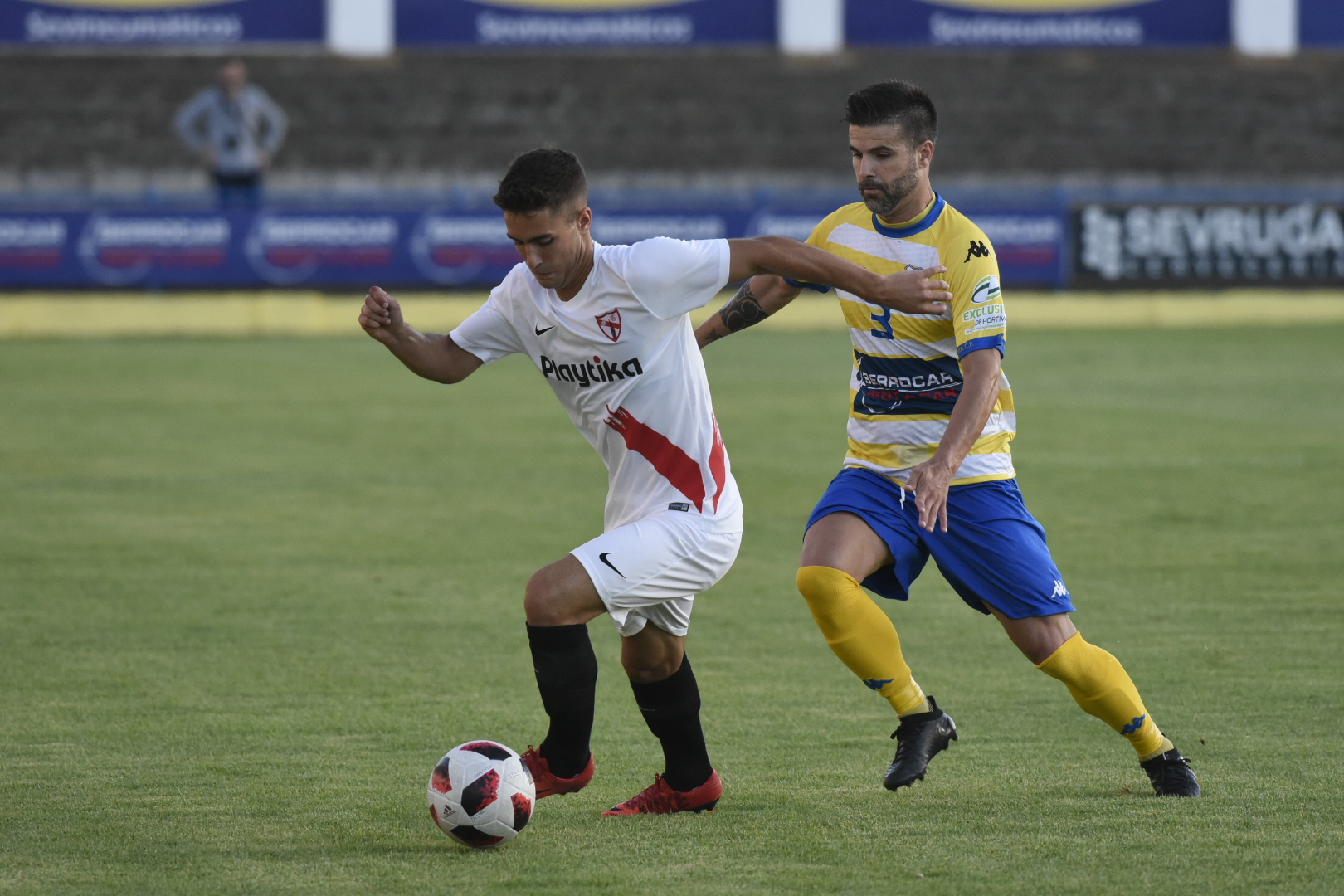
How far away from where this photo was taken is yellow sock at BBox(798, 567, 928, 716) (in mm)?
4691

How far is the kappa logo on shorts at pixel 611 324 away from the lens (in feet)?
14.6

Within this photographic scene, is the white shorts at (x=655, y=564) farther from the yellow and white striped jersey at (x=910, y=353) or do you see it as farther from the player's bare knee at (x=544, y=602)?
the yellow and white striped jersey at (x=910, y=353)

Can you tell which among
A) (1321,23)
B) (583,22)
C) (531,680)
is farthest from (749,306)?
(1321,23)

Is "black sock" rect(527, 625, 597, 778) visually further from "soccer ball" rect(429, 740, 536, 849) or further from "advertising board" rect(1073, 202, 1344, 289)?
"advertising board" rect(1073, 202, 1344, 289)

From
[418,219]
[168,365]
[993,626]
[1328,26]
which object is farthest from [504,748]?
[1328,26]

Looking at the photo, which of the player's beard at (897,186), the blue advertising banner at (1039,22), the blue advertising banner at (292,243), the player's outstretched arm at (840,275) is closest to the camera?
the player's outstretched arm at (840,275)

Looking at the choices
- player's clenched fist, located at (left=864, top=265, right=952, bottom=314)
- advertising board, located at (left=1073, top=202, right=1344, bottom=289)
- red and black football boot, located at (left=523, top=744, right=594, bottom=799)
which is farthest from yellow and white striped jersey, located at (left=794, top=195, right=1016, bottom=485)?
advertising board, located at (left=1073, top=202, right=1344, bottom=289)

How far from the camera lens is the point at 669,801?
185 inches

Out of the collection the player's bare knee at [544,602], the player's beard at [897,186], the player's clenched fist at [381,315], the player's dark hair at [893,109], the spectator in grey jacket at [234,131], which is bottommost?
the player's bare knee at [544,602]

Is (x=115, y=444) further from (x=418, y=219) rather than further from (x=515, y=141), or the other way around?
(x=515, y=141)

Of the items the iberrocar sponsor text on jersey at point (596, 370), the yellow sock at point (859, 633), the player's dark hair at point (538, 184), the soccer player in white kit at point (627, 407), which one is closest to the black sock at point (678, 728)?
the soccer player in white kit at point (627, 407)

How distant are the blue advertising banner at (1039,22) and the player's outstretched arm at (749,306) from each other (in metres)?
22.0

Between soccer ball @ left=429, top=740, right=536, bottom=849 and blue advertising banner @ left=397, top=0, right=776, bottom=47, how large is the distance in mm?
22089

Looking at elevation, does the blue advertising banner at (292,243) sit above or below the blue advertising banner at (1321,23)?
below
